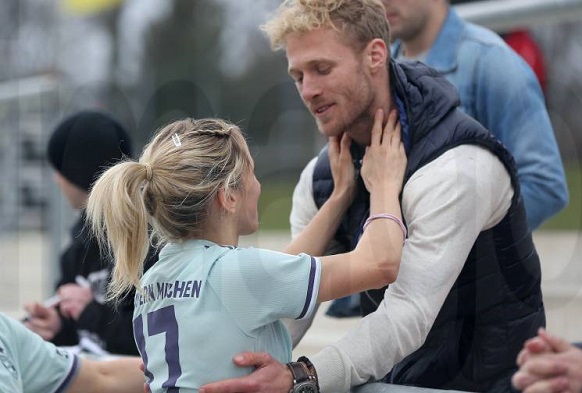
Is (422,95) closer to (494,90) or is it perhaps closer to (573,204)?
(494,90)

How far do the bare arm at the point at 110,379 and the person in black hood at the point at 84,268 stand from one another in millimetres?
557

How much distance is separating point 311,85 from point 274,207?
1812 mm

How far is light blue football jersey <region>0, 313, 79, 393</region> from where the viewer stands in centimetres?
212

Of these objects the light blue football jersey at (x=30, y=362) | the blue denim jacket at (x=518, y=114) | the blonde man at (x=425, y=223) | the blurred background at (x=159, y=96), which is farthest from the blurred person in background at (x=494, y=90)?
the light blue football jersey at (x=30, y=362)

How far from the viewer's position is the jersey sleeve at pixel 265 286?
6.13 feet

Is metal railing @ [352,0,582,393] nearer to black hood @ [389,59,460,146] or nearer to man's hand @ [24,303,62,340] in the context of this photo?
black hood @ [389,59,460,146]

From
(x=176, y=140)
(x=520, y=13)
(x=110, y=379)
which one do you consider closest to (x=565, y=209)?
(x=520, y=13)

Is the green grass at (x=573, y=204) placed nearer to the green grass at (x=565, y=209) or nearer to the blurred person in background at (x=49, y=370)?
the green grass at (x=565, y=209)

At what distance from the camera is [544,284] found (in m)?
3.44

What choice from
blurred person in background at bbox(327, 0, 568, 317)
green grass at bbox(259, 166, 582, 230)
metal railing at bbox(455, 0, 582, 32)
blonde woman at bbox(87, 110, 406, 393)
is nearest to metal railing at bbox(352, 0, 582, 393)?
metal railing at bbox(455, 0, 582, 32)

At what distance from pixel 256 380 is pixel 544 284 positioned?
1875 mm

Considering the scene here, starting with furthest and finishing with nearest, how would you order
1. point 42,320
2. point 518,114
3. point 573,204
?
point 573,204 → point 42,320 → point 518,114

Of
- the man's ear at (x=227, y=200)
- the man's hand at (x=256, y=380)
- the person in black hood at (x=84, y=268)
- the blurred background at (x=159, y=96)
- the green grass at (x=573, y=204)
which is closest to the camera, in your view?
the man's hand at (x=256, y=380)

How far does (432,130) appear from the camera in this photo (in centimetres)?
219
